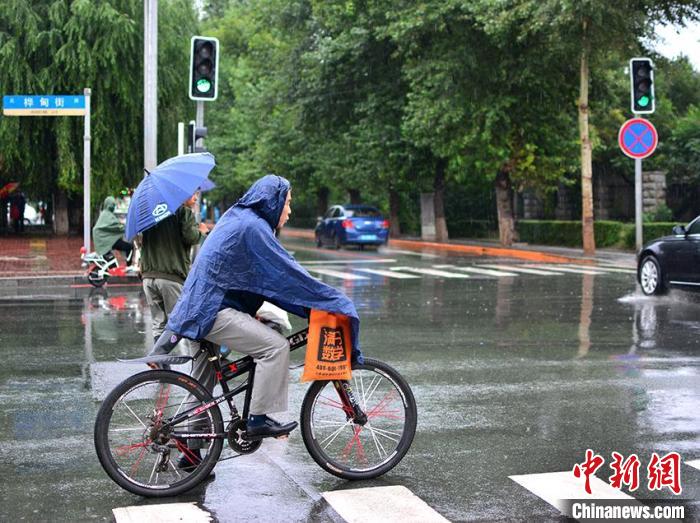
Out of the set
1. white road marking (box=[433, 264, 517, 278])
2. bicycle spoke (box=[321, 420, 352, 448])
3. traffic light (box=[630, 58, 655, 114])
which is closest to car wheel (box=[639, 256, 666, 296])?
white road marking (box=[433, 264, 517, 278])

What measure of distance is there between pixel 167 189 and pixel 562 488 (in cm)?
320

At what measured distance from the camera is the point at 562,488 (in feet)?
19.1

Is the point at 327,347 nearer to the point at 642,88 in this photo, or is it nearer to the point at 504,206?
the point at 642,88

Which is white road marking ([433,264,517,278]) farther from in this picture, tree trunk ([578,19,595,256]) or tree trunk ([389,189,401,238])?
tree trunk ([389,189,401,238])

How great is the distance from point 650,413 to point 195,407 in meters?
3.66

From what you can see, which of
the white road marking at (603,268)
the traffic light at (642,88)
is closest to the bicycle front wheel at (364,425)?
the white road marking at (603,268)

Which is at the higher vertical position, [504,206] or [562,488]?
[504,206]

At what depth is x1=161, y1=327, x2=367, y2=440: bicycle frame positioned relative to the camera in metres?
5.88

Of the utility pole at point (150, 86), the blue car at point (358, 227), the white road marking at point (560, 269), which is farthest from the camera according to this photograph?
the blue car at point (358, 227)

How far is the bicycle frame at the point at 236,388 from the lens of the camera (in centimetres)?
588

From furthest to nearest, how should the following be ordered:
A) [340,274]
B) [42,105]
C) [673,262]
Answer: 1. [340,274]
2. [42,105]
3. [673,262]

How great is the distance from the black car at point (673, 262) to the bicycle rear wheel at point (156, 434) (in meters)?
11.9

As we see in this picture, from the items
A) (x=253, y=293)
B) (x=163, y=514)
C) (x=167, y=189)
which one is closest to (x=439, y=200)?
(x=167, y=189)

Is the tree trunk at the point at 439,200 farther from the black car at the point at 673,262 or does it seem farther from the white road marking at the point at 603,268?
the black car at the point at 673,262
